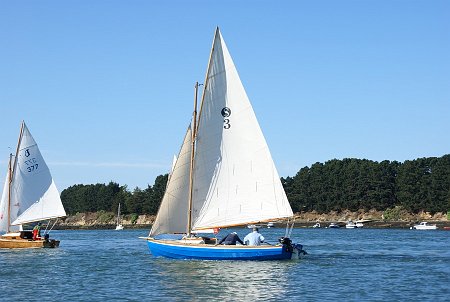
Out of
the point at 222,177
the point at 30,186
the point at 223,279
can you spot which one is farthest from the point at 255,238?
the point at 30,186

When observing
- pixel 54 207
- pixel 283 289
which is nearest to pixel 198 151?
pixel 283 289

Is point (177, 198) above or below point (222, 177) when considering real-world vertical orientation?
below

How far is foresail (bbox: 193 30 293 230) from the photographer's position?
199 ft

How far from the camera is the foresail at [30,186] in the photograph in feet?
287

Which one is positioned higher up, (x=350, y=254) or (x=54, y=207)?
(x=54, y=207)

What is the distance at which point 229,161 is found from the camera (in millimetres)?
61844

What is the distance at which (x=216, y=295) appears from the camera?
4475 cm

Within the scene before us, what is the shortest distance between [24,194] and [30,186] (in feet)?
3.61

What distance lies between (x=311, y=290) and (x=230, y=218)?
615 inches

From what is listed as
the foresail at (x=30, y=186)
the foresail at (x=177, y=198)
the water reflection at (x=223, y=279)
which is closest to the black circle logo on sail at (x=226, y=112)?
the foresail at (x=177, y=198)

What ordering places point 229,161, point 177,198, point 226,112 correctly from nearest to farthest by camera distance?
point 226,112 < point 229,161 < point 177,198

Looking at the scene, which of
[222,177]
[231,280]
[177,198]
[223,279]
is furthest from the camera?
[177,198]

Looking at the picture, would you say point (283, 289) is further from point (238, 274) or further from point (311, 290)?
point (238, 274)

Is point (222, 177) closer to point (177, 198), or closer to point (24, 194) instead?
point (177, 198)
